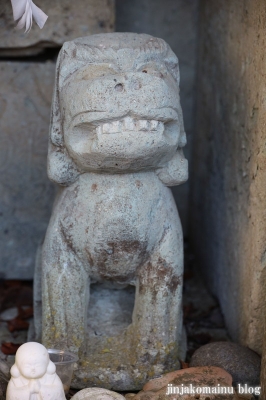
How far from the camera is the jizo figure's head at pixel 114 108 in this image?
1864 mm

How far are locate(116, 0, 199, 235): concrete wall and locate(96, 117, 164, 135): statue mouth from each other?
3.88 ft

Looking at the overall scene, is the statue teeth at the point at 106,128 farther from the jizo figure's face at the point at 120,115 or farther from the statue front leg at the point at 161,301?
the statue front leg at the point at 161,301

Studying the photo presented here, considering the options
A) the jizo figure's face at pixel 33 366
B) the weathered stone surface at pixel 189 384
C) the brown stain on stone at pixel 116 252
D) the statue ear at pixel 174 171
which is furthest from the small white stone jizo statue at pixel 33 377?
the statue ear at pixel 174 171

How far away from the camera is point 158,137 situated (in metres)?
1.89

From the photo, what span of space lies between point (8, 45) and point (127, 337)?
3.79ft

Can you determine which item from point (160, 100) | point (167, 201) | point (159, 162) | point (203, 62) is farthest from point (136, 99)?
point (203, 62)

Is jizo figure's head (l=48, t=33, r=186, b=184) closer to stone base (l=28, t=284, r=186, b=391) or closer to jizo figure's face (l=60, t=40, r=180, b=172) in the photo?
jizo figure's face (l=60, t=40, r=180, b=172)

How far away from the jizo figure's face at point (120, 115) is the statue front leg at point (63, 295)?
30 cm

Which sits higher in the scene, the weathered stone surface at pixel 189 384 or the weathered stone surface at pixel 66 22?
the weathered stone surface at pixel 66 22

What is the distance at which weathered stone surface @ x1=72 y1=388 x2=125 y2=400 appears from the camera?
6.17 feet

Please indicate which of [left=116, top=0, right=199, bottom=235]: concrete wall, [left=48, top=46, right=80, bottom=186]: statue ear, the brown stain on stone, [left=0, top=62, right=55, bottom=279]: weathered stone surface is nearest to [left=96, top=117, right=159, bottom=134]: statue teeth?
[left=48, top=46, right=80, bottom=186]: statue ear

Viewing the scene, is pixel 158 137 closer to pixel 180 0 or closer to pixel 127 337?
pixel 127 337

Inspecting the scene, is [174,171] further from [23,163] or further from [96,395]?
[23,163]

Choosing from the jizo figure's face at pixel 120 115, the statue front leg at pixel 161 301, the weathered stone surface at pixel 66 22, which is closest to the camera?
the jizo figure's face at pixel 120 115
